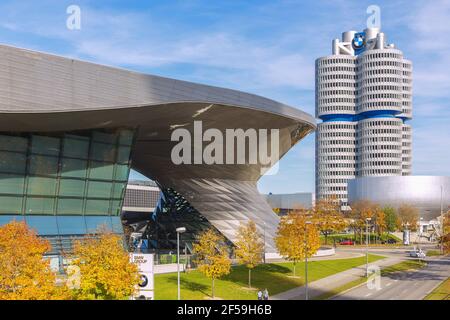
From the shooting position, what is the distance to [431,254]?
95.9 meters

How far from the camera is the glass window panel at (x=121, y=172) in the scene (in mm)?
55094

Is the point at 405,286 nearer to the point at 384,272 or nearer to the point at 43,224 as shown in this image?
the point at 384,272

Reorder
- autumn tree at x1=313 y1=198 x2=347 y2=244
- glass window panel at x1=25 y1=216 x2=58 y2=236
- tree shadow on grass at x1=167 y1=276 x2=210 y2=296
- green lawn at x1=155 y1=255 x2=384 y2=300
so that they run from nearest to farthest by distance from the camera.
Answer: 1. green lawn at x1=155 y1=255 x2=384 y2=300
2. tree shadow on grass at x1=167 y1=276 x2=210 y2=296
3. glass window panel at x1=25 y1=216 x2=58 y2=236
4. autumn tree at x1=313 y1=198 x2=347 y2=244

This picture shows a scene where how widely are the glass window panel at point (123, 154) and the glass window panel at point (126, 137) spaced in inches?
20.4

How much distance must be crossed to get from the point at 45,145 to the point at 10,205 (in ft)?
19.4

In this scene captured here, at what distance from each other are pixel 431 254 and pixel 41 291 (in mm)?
81963

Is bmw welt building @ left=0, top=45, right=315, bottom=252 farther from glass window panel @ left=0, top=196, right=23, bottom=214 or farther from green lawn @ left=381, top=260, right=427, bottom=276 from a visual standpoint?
green lawn @ left=381, top=260, right=427, bottom=276

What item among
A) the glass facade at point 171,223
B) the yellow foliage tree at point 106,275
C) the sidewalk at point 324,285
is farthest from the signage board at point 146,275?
the glass facade at point 171,223

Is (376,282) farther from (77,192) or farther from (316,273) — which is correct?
(77,192)

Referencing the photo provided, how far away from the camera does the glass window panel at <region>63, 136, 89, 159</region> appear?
5109 cm

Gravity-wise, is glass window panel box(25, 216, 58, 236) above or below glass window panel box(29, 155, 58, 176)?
below

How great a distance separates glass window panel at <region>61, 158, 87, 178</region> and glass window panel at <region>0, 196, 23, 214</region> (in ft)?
15.1

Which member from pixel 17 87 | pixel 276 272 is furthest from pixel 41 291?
pixel 276 272

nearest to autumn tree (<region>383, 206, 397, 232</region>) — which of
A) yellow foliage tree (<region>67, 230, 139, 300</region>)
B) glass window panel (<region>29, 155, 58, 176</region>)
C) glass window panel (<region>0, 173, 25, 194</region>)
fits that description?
glass window panel (<region>29, 155, 58, 176</region>)
